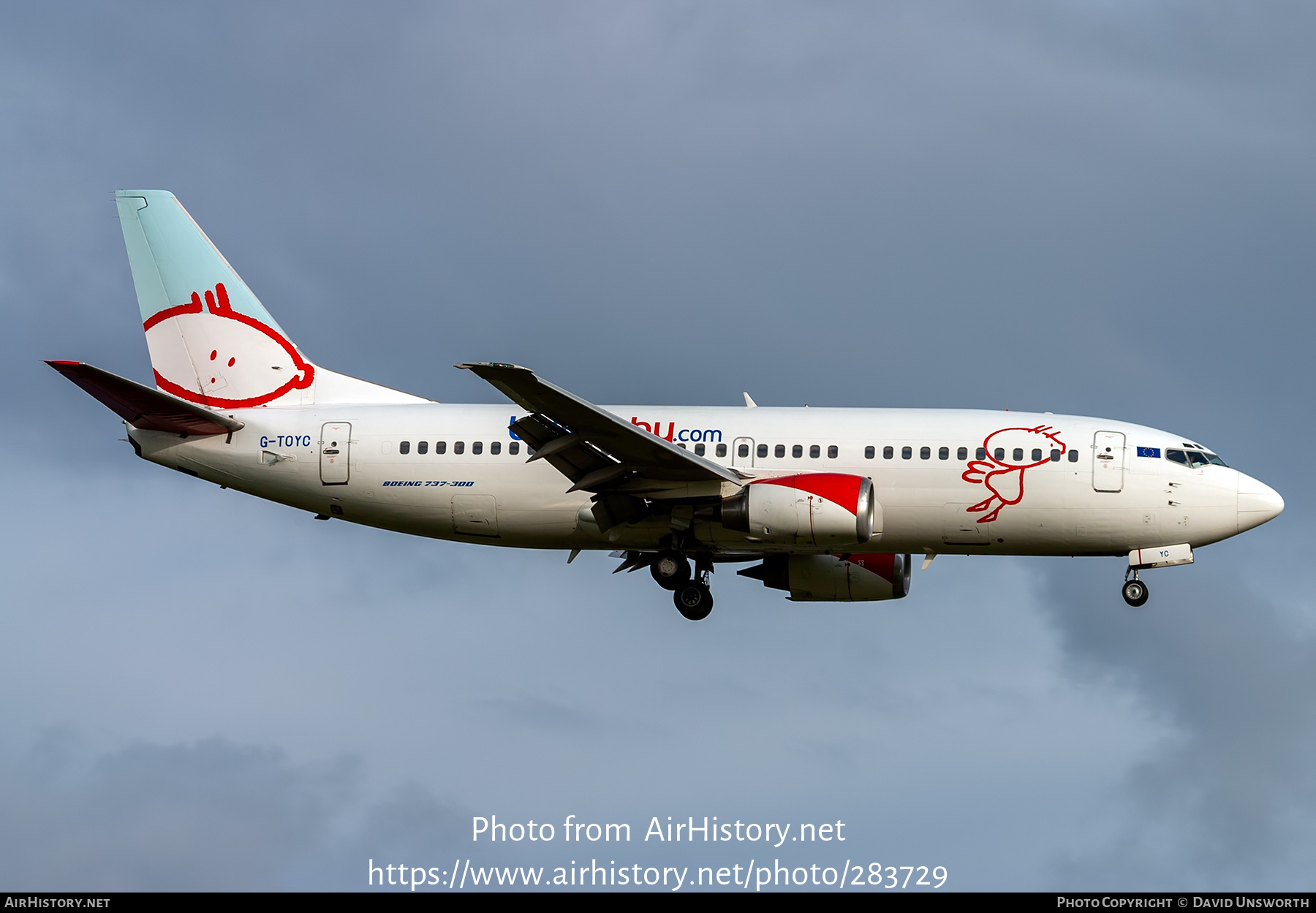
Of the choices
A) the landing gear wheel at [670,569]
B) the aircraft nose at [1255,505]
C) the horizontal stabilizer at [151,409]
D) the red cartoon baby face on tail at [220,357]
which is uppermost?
the red cartoon baby face on tail at [220,357]

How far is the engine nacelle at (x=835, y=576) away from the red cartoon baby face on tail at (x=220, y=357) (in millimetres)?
13502

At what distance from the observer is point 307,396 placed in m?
37.4

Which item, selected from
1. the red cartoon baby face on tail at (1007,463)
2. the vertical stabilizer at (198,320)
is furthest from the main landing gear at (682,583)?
the vertical stabilizer at (198,320)

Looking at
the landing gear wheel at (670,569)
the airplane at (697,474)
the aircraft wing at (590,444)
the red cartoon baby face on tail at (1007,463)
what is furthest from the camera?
the landing gear wheel at (670,569)

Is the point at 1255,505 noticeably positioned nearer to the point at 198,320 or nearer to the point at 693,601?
the point at 693,601

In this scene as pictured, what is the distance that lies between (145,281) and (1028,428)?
23.8 meters

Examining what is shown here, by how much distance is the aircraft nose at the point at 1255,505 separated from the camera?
1300 inches

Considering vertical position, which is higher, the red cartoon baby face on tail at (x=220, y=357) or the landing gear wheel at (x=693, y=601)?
the red cartoon baby face on tail at (x=220, y=357)

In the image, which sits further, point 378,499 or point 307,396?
point 307,396

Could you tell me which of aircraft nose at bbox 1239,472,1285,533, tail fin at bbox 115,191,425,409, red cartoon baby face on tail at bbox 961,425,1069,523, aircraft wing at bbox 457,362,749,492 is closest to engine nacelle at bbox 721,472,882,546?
aircraft wing at bbox 457,362,749,492

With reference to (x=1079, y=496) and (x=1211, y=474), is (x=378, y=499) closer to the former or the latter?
(x=1079, y=496)

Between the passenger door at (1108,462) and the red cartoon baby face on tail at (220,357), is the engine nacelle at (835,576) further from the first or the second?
the red cartoon baby face on tail at (220,357)

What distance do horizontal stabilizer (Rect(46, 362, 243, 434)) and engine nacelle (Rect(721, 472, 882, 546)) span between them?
13.3 meters
